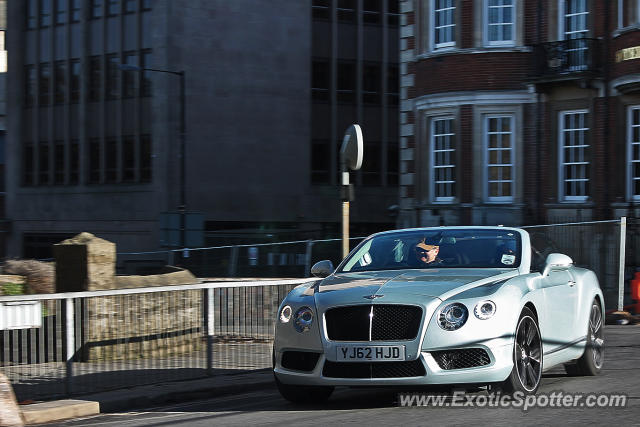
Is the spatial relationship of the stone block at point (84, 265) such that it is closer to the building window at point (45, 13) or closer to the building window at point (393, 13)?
the building window at point (393, 13)

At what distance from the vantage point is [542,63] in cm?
2714

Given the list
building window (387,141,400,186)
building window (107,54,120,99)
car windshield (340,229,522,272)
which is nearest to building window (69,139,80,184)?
building window (107,54,120,99)

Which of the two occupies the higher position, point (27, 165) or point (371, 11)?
point (371, 11)

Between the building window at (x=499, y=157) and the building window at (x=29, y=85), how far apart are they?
3139 cm

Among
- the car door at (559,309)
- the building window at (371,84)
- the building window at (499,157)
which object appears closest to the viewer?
the car door at (559,309)

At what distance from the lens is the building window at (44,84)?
2098 inches

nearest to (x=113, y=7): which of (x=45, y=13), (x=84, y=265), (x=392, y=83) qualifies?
(x=45, y=13)

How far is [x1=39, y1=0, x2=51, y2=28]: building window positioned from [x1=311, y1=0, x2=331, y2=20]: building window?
42.4 ft

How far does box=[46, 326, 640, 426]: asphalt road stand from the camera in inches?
314

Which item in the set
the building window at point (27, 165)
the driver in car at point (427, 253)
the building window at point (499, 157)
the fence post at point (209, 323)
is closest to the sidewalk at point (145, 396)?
the fence post at point (209, 323)

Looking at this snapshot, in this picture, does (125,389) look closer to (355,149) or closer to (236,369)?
(236,369)

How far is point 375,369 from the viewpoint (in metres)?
8.38

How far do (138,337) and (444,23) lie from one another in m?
19.5

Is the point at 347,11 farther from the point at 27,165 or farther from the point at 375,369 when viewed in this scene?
the point at 375,369
